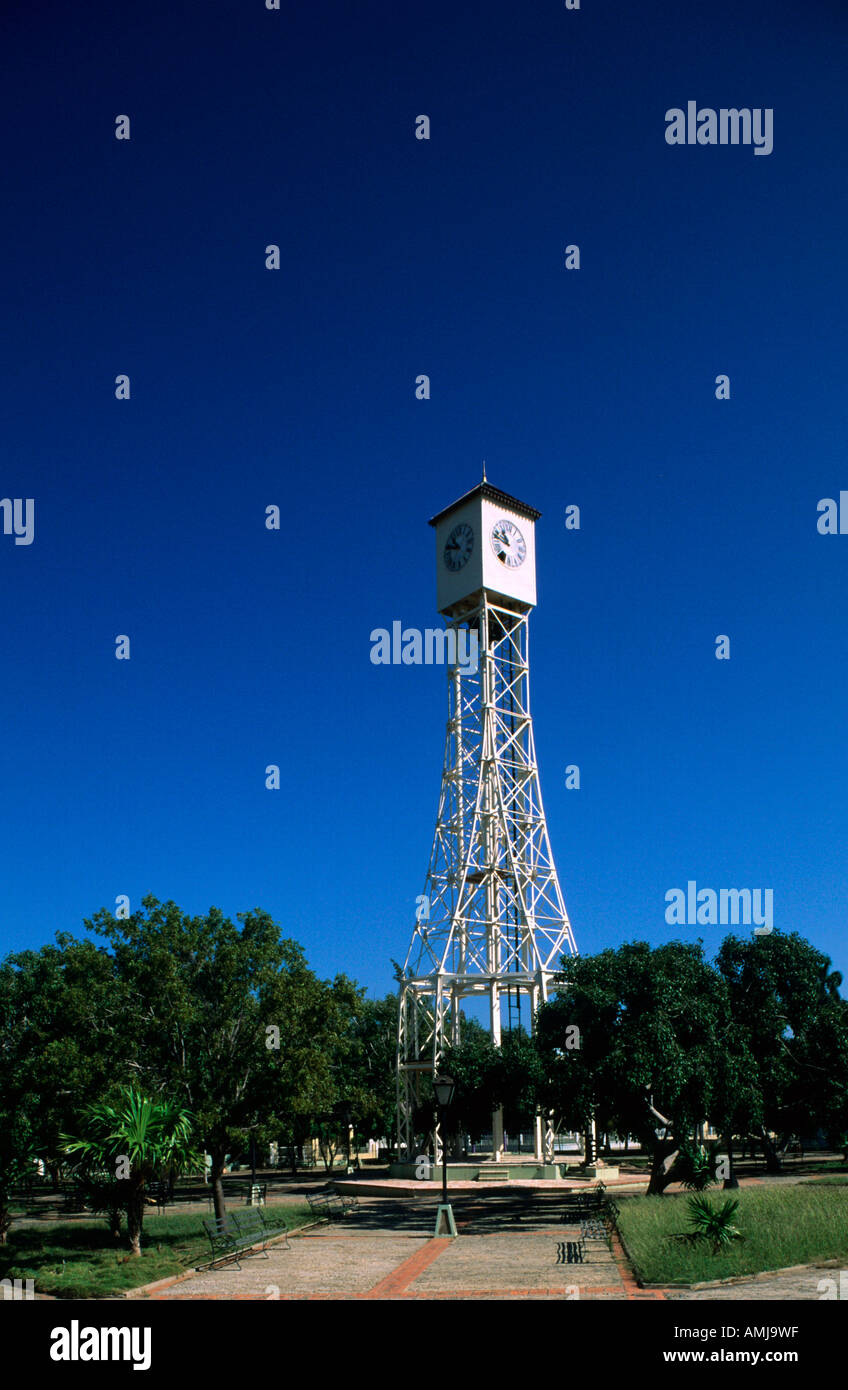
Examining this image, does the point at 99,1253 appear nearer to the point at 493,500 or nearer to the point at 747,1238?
the point at 747,1238

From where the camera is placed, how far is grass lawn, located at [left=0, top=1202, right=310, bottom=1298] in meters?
18.3

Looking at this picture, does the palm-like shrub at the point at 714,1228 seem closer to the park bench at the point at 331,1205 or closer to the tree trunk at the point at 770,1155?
the park bench at the point at 331,1205

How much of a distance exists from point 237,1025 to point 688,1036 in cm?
1261

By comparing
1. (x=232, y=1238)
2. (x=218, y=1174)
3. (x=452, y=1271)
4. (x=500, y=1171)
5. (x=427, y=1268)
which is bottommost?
(x=500, y=1171)

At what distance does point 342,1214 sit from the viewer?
30.6 meters

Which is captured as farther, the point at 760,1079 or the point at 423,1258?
the point at 760,1079

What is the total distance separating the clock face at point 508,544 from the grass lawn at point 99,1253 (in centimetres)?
3191

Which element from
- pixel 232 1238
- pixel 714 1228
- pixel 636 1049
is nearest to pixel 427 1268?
pixel 232 1238

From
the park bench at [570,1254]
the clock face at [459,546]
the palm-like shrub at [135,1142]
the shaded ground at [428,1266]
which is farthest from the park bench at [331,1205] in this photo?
the clock face at [459,546]

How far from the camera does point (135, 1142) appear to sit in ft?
71.1

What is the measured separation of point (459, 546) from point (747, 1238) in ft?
127

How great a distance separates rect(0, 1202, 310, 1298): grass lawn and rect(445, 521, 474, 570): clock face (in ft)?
103
